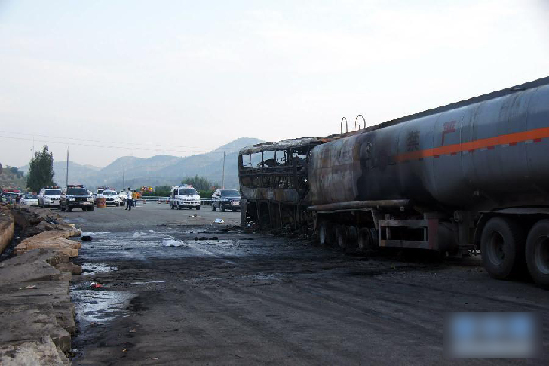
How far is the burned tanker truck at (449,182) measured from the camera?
1140 cm

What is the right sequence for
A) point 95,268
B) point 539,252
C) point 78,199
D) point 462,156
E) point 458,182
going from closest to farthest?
1. point 539,252
2. point 462,156
3. point 458,182
4. point 95,268
5. point 78,199

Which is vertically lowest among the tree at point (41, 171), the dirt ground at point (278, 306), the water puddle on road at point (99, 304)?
the water puddle on road at point (99, 304)

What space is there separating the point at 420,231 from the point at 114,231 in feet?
56.5

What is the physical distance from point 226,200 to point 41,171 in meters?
71.2

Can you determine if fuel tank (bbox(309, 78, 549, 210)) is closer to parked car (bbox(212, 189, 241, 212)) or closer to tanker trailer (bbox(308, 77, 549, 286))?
tanker trailer (bbox(308, 77, 549, 286))

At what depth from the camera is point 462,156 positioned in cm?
1323

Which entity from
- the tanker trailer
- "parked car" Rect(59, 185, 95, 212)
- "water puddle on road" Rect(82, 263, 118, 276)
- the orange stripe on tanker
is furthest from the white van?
the orange stripe on tanker

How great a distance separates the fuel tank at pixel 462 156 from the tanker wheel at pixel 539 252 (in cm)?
53

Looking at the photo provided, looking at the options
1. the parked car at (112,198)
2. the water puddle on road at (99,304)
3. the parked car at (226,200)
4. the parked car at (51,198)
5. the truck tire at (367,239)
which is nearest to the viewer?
the water puddle on road at (99,304)

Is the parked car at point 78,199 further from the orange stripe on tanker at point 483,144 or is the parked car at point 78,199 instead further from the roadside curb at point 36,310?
the orange stripe on tanker at point 483,144

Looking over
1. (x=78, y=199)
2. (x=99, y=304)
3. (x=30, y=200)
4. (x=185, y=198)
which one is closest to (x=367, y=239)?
(x=99, y=304)

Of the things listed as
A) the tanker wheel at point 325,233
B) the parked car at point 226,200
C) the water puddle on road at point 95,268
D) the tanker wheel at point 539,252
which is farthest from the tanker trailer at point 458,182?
the parked car at point 226,200

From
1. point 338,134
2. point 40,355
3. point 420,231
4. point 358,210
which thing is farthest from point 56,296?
point 338,134

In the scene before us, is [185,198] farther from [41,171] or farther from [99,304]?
[41,171]
